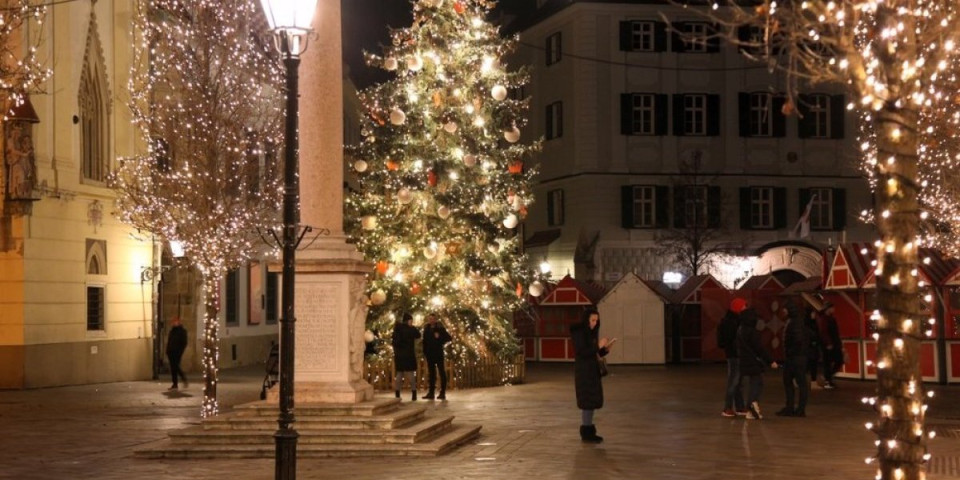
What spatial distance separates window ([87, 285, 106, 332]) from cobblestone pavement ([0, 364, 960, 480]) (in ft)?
8.76

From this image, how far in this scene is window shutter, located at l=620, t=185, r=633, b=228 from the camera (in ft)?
188

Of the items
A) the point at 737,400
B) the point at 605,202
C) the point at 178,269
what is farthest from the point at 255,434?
the point at 605,202

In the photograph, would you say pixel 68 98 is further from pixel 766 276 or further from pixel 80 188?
pixel 766 276

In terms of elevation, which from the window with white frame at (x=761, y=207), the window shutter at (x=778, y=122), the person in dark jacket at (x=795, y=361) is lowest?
the person in dark jacket at (x=795, y=361)

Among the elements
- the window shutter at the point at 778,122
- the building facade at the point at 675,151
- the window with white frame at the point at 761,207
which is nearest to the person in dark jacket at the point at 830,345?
the building facade at the point at 675,151

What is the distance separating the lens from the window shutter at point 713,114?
190 feet

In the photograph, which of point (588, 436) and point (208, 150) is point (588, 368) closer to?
point (588, 436)

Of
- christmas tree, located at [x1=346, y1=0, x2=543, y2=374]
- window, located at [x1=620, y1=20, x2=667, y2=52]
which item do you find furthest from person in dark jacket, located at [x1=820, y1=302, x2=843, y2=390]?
window, located at [x1=620, y1=20, x2=667, y2=52]

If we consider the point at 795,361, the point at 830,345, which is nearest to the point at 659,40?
the point at 830,345

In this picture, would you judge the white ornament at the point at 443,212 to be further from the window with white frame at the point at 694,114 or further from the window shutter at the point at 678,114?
the window with white frame at the point at 694,114

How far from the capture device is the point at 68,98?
33812 millimetres

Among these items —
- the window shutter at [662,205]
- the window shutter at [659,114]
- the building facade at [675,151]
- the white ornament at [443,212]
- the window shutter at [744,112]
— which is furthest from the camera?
the window shutter at [744,112]

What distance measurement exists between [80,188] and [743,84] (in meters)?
31.8

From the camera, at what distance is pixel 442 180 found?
3256 cm
